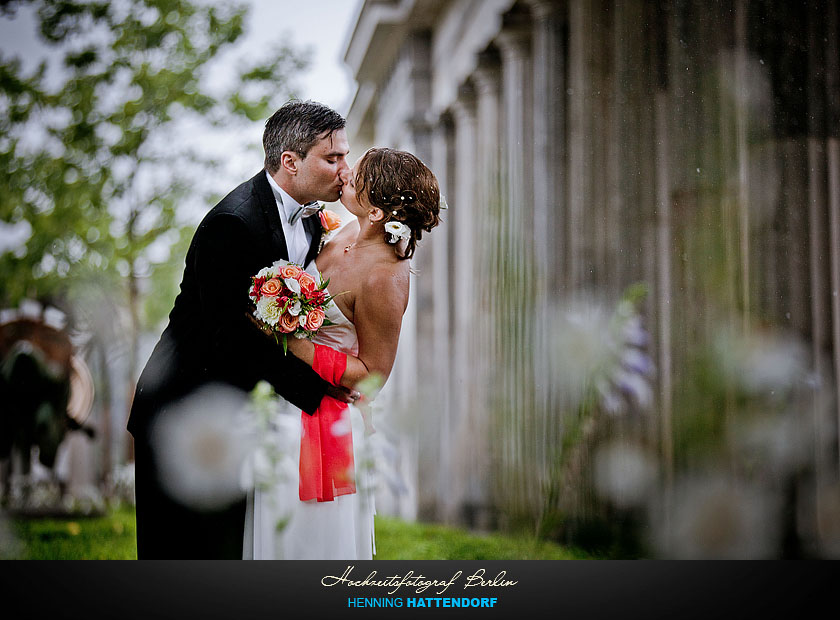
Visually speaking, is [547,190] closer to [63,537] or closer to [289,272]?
[289,272]

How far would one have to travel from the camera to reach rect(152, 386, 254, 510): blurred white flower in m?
3.46

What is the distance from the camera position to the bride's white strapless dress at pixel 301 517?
335cm

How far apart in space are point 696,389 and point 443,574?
139 cm

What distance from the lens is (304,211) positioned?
328 centimetres

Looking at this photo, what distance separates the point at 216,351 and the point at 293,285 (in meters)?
0.47

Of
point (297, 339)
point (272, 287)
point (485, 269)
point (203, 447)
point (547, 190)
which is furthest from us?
point (485, 269)

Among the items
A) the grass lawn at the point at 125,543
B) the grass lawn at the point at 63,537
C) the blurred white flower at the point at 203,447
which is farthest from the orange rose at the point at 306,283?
the grass lawn at the point at 63,537

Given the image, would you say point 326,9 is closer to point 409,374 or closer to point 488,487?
point 409,374

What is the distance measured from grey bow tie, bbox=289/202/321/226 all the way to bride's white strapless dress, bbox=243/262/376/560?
498 millimetres

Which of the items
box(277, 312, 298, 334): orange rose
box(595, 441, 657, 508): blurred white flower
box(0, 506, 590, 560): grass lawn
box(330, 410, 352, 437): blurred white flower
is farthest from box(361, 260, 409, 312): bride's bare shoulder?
box(595, 441, 657, 508): blurred white flower

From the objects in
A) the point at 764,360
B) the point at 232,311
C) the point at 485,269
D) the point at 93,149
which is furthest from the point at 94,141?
the point at 764,360

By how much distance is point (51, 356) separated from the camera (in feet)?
12.6

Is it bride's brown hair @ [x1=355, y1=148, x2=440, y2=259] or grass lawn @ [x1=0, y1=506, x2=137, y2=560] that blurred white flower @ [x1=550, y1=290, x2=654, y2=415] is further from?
grass lawn @ [x1=0, y1=506, x2=137, y2=560]

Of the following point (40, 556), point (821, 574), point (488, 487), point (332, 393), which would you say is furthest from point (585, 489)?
point (40, 556)
